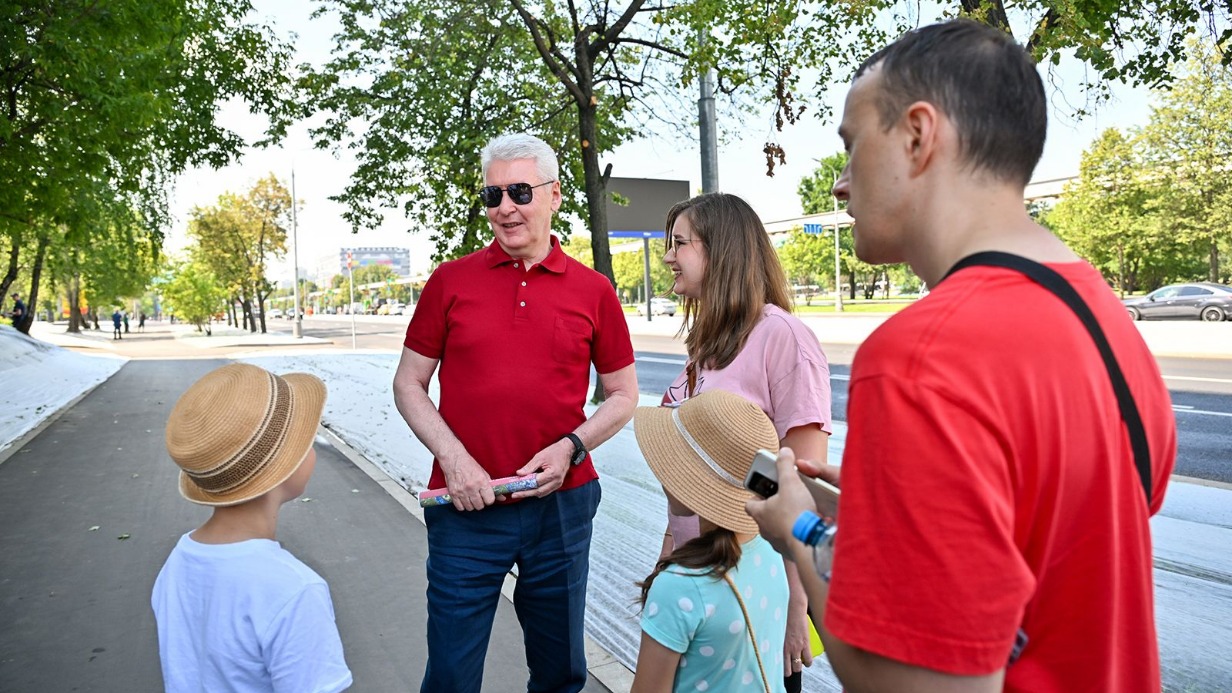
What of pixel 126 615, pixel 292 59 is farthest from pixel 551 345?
pixel 292 59

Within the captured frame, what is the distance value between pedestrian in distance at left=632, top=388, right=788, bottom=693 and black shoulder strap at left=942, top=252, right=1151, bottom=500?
39.2 inches

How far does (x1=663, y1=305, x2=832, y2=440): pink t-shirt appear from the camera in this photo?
7.97ft

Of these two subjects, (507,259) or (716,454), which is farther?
(507,259)

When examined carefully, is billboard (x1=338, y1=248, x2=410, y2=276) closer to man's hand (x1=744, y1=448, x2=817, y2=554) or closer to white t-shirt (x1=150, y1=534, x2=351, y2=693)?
white t-shirt (x1=150, y1=534, x2=351, y2=693)

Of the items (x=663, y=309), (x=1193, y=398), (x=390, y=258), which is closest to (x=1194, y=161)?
(x=1193, y=398)

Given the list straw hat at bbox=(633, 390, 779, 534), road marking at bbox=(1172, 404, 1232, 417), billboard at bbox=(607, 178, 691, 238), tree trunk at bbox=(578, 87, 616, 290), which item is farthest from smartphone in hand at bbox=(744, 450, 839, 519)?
billboard at bbox=(607, 178, 691, 238)

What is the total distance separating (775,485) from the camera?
127cm

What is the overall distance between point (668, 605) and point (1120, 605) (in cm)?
117

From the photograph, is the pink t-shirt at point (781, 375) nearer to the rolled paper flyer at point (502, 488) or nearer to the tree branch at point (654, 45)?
the rolled paper flyer at point (502, 488)

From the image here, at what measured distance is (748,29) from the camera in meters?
9.33

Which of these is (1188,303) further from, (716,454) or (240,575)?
(240,575)

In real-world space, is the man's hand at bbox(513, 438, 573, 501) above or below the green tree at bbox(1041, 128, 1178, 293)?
below

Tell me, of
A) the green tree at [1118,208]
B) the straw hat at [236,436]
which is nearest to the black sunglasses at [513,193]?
the straw hat at [236,436]

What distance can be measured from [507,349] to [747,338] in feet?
2.52
